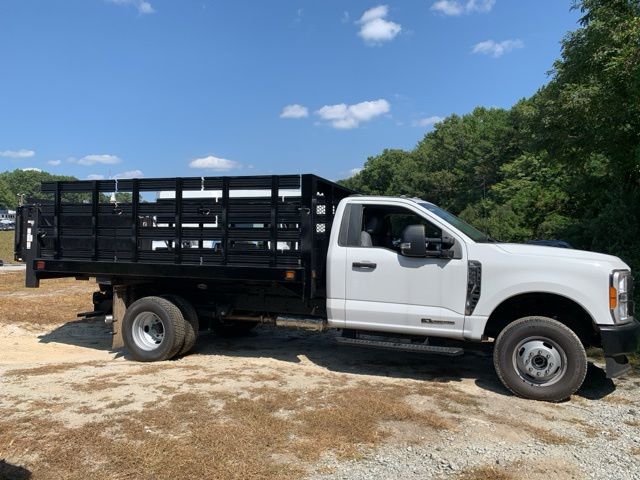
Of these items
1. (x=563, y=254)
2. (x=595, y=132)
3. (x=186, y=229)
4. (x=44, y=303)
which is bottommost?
(x=44, y=303)

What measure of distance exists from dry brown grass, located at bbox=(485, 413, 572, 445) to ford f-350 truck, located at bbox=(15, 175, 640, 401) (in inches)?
29.9

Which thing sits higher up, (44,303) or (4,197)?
(4,197)

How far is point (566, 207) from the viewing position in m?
Answer: 24.0

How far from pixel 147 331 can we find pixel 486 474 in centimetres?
527

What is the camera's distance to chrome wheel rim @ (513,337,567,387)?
18.5 ft

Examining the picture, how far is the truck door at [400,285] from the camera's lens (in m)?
6.08

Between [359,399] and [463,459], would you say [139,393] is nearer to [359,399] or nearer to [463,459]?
[359,399]

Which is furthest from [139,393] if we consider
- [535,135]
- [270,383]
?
[535,135]

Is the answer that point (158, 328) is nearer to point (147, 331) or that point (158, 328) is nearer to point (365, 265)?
point (147, 331)

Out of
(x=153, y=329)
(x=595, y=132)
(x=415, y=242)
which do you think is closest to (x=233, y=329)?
(x=153, y=329)

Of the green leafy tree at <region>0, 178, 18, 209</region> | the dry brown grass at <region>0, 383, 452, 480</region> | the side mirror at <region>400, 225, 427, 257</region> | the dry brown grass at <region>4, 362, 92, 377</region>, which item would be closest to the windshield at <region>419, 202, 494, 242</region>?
the side mirror at <region>400, 225, 427, 257</region>

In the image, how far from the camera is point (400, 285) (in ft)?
20.6

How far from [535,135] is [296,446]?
1320 centimetres

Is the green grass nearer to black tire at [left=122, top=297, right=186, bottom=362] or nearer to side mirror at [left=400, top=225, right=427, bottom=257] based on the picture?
black tire at [left=122, top=297, right=186, bottom=362]
